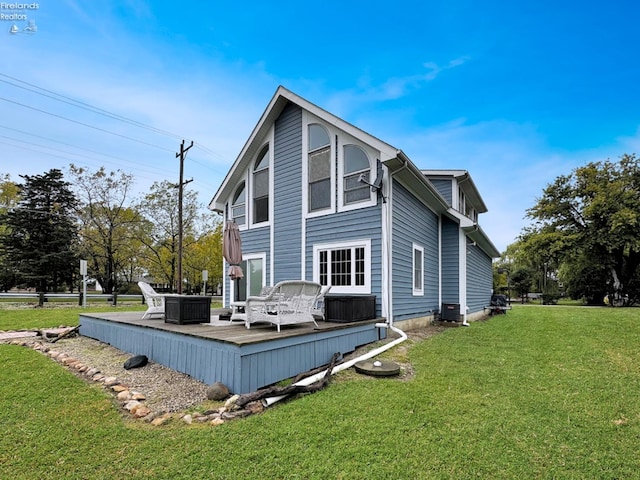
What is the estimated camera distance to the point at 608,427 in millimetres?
3205

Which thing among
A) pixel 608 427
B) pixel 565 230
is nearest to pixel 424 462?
pixel 608 427

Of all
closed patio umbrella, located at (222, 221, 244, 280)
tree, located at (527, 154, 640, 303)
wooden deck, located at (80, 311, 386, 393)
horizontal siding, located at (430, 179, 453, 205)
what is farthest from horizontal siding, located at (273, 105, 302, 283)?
tree, located at (527, 154, 640, 303)

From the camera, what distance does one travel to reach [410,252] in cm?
888

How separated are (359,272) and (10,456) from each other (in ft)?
20.8

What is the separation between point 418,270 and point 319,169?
393cm

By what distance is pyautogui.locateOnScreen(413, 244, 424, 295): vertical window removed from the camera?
923cm

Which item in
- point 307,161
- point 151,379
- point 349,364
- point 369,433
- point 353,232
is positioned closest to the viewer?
point 369,433

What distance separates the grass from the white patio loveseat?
4.45ft

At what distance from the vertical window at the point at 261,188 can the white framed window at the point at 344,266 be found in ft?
8.37

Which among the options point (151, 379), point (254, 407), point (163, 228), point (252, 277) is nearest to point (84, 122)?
point (163, 228)

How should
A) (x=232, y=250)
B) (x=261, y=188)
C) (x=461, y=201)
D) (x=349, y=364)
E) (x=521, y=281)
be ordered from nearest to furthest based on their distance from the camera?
1. (x=349, y=364)
2. (x=232, y=250)
3. (x=261, y=188)
4. (x=461, y=201)
5. (x=521, y=281)

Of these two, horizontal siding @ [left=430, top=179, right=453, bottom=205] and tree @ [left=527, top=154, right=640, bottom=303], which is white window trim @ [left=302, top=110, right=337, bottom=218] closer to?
horizontal siding @ [left=430, top=179, right=453, bottom=205]

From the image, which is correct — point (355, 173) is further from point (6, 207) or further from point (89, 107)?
point (6, 207)

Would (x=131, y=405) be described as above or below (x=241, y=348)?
below
